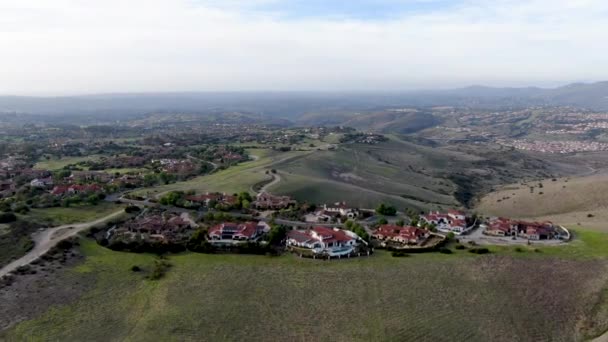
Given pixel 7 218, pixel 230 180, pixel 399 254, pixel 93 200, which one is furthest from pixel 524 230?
pixel 7 218

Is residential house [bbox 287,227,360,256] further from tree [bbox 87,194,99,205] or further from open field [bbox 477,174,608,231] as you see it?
open field [bbox 477,174,608,231]

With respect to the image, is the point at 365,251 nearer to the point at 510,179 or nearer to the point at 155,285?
the point at 155,285

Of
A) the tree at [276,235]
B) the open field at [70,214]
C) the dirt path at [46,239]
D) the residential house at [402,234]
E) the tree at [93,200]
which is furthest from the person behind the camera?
the tree at [93,200]

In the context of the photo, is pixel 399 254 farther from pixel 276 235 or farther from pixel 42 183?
pixel 42 183

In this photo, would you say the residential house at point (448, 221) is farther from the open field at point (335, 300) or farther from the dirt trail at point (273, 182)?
the dirt trail at point (273, 182)

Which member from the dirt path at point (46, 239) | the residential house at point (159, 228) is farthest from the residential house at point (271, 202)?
the dirt path at point (46, 239)

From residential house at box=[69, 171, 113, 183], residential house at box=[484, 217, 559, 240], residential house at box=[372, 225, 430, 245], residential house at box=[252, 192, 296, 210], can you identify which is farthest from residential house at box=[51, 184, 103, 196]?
residential house at box=[484, 217, 559, 240]
